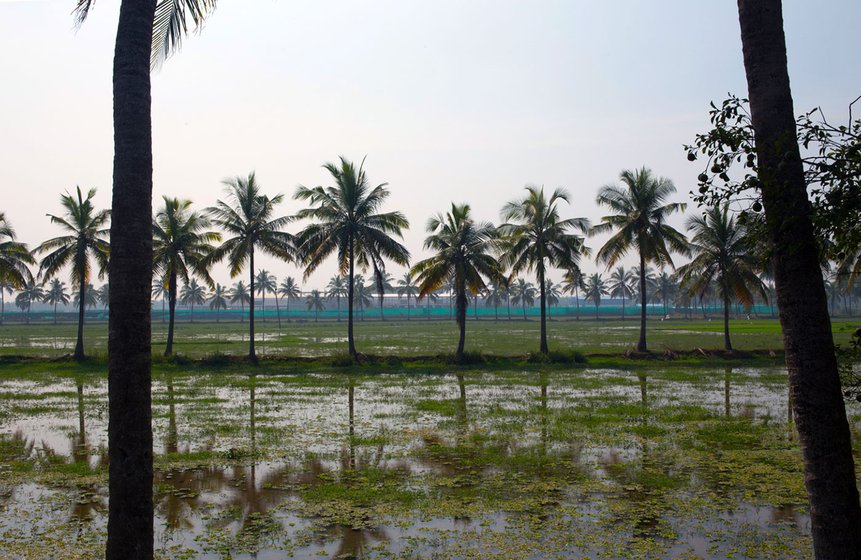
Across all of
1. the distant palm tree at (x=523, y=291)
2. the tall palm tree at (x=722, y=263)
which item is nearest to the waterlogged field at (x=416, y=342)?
the tall palm tree at (x=722, y=263)

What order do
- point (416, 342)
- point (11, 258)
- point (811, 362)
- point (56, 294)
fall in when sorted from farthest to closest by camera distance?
point (56, 294) < point (416, 342) < point (11, 258) < point (811, 362)

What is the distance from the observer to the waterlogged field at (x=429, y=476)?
8.72 metres

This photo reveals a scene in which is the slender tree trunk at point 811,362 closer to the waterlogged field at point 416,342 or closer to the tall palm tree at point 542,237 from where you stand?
the waterlogged field at point 416,342

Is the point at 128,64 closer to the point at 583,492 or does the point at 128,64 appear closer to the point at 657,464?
the point at 583,492

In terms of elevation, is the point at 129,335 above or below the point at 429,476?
above

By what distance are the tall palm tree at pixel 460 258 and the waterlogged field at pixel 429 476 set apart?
1305 centimetres

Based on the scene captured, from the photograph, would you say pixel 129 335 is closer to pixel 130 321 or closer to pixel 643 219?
pixel 130 321

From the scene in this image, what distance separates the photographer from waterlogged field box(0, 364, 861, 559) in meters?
8.72

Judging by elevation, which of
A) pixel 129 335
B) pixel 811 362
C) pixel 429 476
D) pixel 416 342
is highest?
pixel 129 335

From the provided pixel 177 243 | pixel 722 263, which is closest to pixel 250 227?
pixel 177 243

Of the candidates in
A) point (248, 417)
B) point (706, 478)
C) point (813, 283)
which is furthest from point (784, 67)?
point (248, 417)

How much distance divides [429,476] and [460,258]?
24160 mm

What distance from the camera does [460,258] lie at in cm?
3575

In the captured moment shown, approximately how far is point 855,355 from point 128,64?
6.18m
